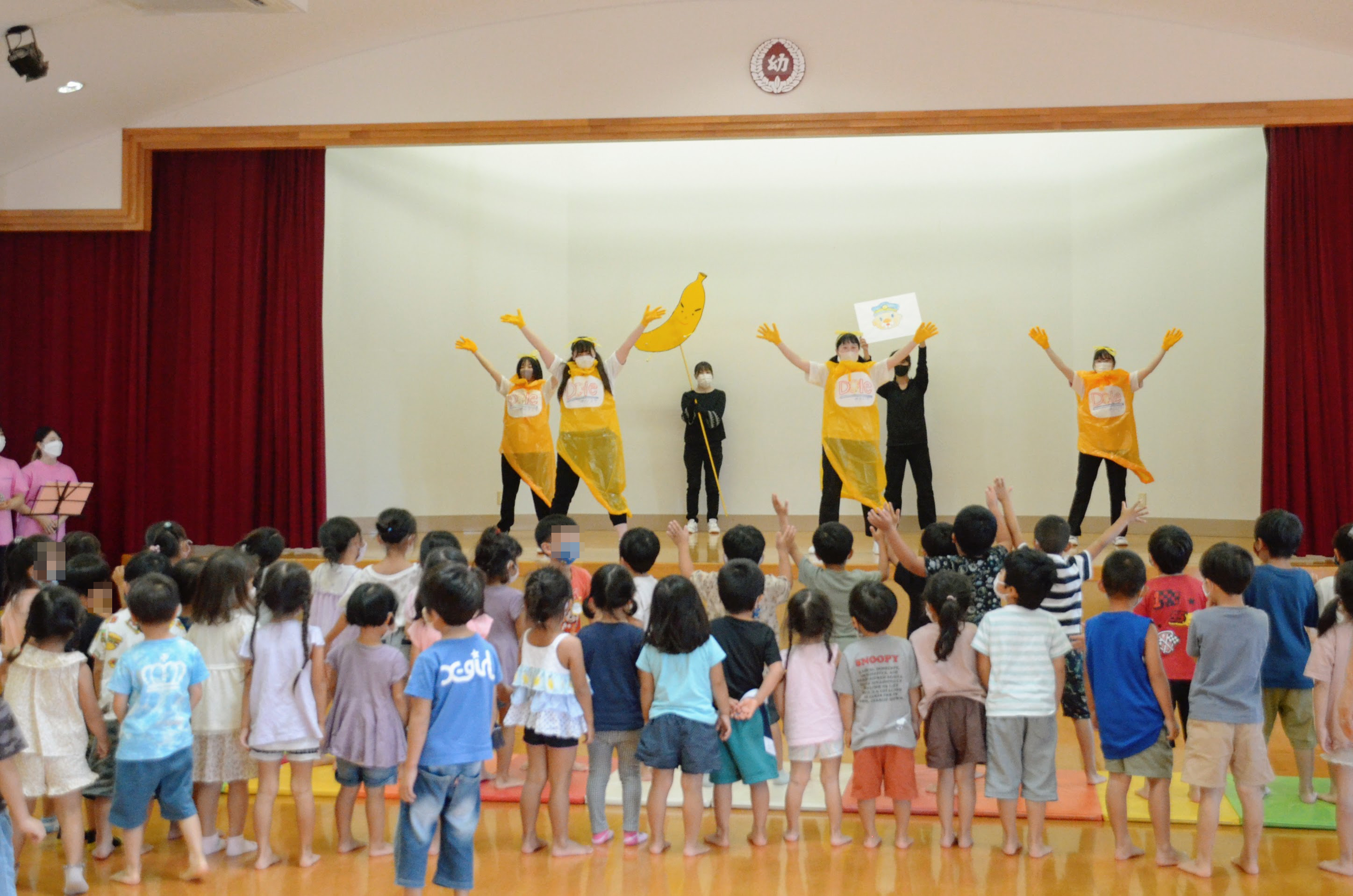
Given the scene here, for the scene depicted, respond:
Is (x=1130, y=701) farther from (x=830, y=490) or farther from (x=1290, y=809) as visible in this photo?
(x=830, y=490)

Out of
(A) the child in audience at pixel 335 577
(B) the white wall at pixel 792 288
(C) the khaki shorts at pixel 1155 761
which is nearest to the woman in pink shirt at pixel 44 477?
(B) the white wall at pixel 792 288

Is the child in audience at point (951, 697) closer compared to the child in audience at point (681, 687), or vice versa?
the child in audience at point (681, 687)

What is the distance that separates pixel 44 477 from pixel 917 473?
226 inches

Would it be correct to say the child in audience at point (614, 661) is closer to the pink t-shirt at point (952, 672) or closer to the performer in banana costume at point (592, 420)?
the pink t-shirt at point (952, 672)

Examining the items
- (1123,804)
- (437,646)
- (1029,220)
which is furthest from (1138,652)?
(1029,220)

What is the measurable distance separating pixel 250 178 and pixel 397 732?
→ 5365 mm

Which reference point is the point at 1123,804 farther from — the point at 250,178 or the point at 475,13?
the point at 250,178

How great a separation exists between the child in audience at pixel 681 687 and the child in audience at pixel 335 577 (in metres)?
1.28

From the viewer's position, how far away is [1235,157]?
25.8 ft

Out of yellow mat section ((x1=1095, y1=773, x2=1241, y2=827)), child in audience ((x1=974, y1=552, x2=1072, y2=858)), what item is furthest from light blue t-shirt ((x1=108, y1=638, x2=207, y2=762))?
yellow mat section ((x1=1095, y1=773, x2=1241, y2=827))

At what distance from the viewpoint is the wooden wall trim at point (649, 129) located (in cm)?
662

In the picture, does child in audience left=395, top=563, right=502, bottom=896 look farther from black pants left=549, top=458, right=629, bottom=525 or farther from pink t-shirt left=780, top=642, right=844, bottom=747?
black pants left=549, top=458, right=629, bottom=525

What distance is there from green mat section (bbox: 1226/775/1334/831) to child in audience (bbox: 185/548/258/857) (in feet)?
11.1

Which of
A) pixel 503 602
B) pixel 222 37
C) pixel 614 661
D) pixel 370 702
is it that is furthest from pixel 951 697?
pixel 222 37
